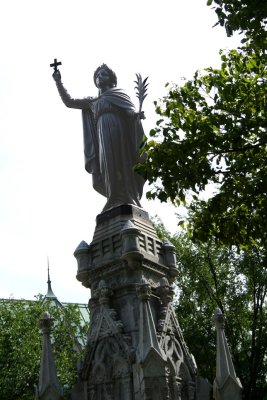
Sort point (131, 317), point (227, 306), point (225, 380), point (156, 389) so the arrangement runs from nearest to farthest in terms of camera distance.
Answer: point (156, 389) → point (225, 380) → point (131, 317) → point (227, 306)

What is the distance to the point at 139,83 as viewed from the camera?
12789 millimetres

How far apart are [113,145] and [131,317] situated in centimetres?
351

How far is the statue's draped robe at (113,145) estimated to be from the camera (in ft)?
39.7

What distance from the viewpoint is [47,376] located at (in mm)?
10305

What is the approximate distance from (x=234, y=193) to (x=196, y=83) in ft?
7.74

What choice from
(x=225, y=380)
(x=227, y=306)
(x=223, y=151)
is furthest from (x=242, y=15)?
(x=227, y=306)

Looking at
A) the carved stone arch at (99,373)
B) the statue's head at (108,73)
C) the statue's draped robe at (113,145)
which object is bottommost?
the carved stone arch at (99,373)

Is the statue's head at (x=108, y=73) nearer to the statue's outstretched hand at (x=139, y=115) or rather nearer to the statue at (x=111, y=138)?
the statue at (x=111, y=138)

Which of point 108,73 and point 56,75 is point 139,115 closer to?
point 108,73

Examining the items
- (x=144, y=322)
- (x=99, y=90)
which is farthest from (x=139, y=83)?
(x=144, y=322)

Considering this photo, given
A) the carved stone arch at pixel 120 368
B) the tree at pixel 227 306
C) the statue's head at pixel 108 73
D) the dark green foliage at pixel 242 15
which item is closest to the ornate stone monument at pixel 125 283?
the carved stone arch at pixel 120 368

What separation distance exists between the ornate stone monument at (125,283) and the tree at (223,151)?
0.89 m

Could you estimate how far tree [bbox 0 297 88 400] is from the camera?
25422 millimetres

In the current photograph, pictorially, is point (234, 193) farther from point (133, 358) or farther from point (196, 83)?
point (133, 358)
